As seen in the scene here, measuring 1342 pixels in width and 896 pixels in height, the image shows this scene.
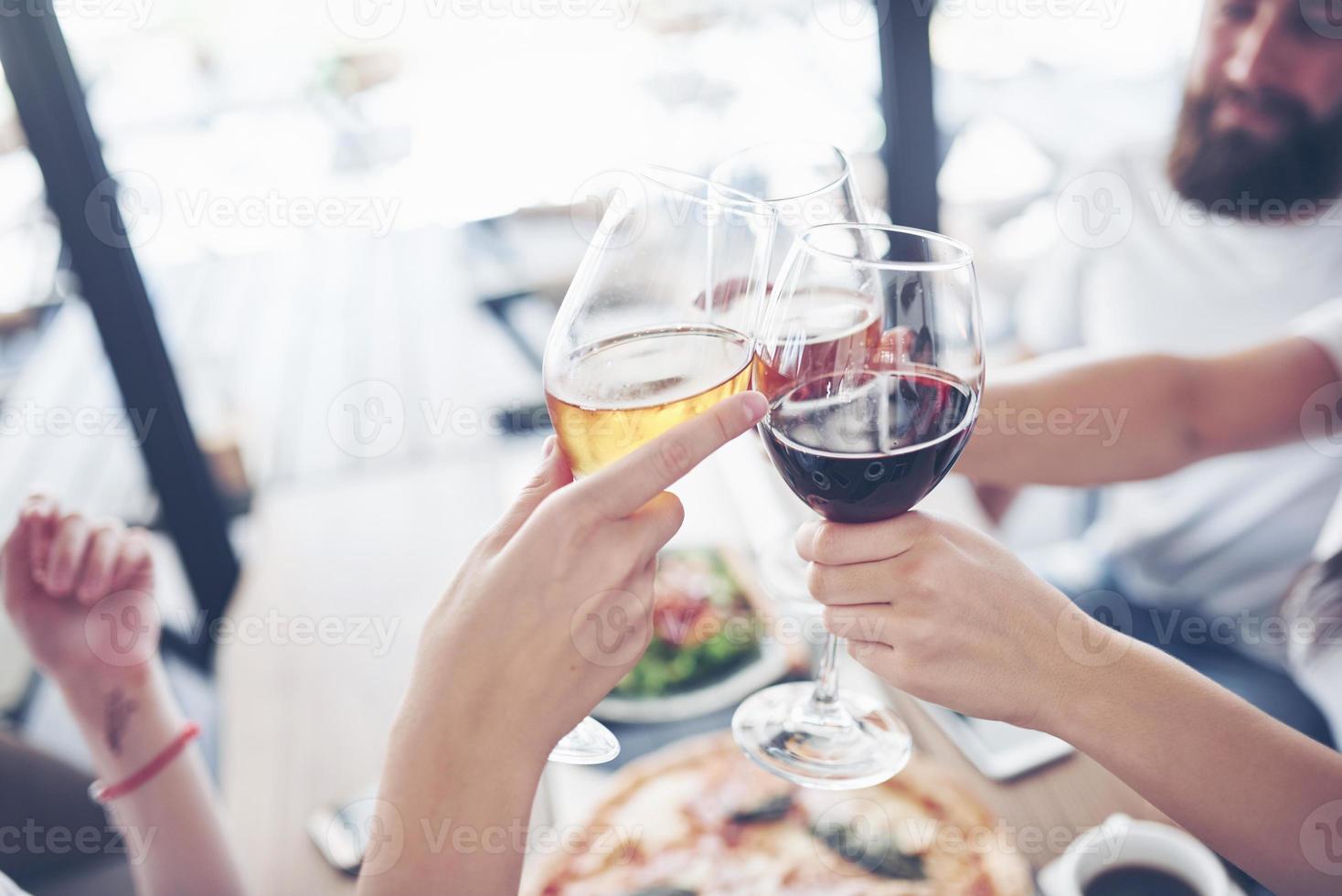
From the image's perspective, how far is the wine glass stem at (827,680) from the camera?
842 mm

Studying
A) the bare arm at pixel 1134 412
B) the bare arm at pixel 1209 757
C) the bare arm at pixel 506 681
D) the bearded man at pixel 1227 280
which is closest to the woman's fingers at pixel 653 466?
→ the bare arm at pixel 506 681

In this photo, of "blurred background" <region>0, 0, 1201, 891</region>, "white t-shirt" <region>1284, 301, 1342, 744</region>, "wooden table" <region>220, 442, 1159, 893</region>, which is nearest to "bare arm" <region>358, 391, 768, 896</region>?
"wooden table" <region>220, 442, 1159, 893</region>

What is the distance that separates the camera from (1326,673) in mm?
1146

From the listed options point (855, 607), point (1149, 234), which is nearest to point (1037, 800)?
point (855, 607)

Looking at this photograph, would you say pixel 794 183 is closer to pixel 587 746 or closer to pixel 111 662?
pixel 587 746

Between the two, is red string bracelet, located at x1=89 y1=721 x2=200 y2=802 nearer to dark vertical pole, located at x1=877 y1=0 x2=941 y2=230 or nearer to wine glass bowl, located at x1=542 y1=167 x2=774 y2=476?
wine glass bowl, located at x1=542 y1=167 x2=774 y2=476

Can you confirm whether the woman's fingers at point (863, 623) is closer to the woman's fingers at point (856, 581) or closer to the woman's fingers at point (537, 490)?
the woman's fingers at point (856, 581)

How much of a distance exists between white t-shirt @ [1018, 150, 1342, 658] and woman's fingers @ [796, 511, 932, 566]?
105 cm

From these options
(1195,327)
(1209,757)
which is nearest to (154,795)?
(1209,757)

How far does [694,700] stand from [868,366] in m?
0.58

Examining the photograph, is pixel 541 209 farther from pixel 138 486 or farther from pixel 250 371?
pixel 138 486

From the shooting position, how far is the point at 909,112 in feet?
7.59

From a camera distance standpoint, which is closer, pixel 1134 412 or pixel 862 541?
pixel 862 541

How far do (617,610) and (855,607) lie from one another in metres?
0.20
